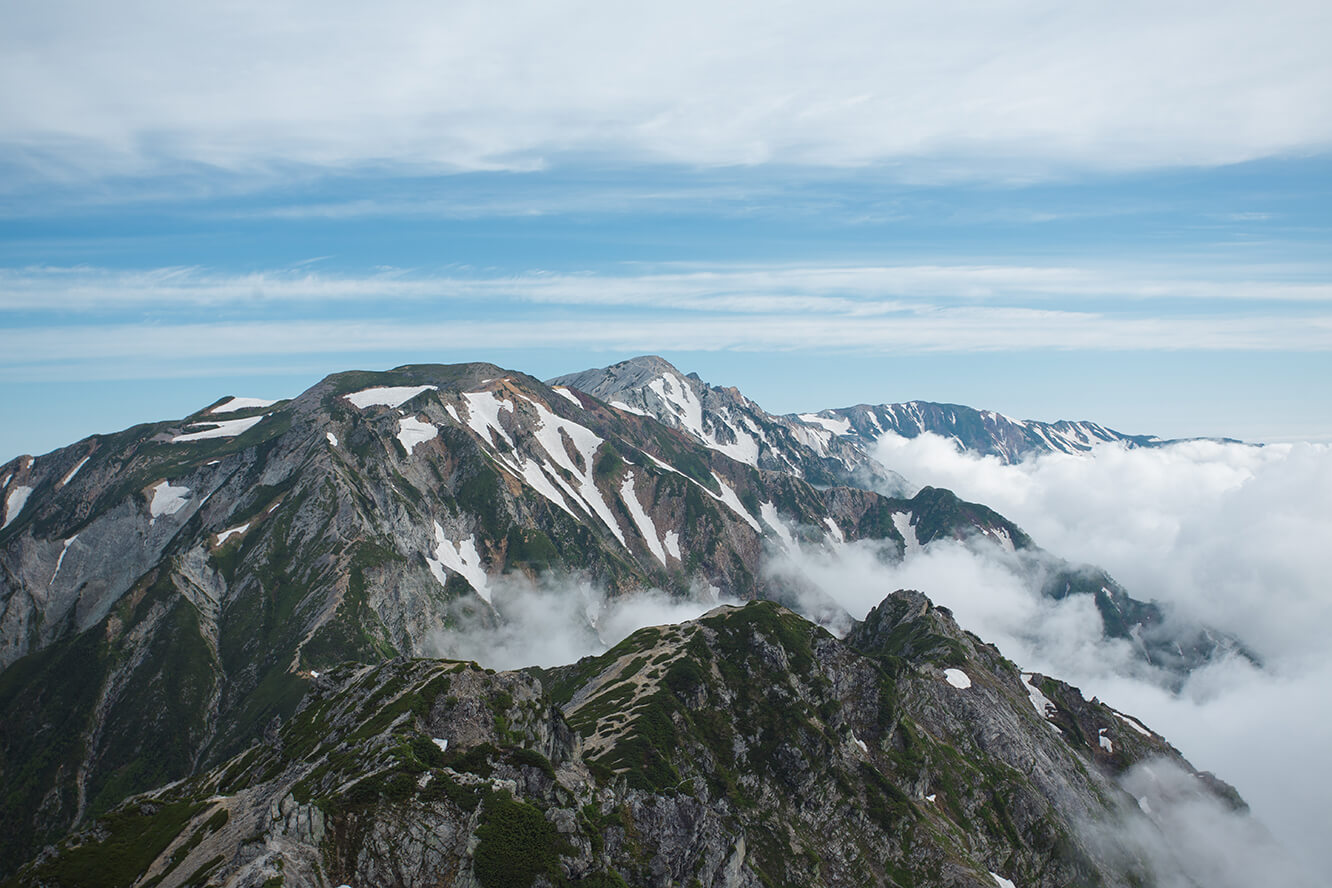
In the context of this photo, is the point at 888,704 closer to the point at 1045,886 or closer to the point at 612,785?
the point at 1045,886

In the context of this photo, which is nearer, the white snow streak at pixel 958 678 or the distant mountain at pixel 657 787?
the distant mountain at pixel 657 787

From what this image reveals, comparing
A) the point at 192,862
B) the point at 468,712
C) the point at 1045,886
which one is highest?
the point at 192,862

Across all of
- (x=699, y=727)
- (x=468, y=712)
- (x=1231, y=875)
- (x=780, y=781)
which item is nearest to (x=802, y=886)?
(x=780, y=781)

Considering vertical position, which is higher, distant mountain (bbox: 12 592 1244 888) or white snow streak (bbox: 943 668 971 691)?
distant mountain (bbox: 12 592 1244 888)

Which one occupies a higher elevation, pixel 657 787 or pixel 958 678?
pixel 657 787

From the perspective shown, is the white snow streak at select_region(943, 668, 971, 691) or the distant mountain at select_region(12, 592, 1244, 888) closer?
the distant mountain at select_region(12, 592, 1244, 888)

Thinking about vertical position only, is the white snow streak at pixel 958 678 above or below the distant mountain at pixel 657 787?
below

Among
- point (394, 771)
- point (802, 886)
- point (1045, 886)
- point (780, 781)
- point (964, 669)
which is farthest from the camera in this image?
point (964, 669)

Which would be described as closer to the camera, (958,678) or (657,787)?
(657,787)
